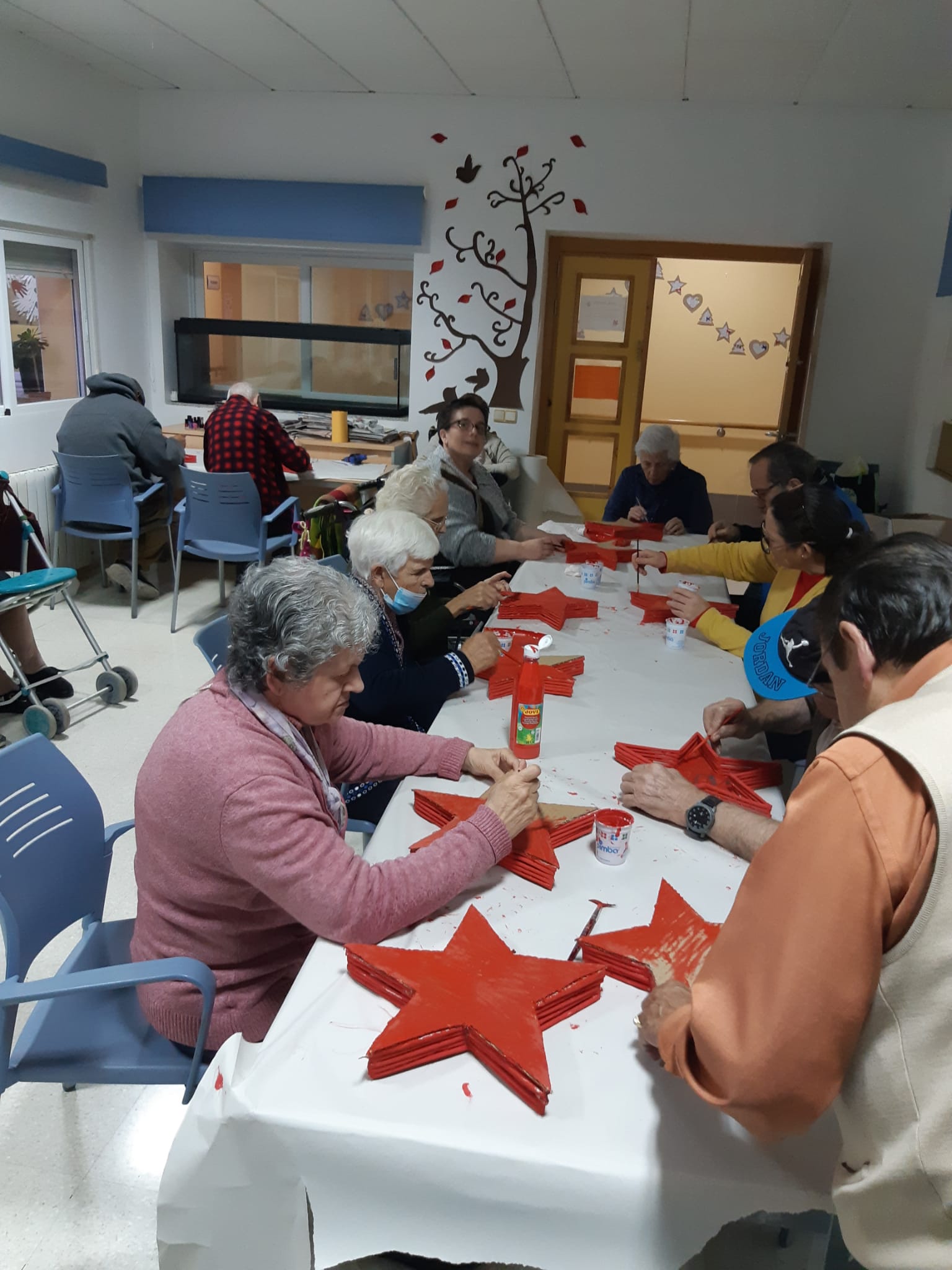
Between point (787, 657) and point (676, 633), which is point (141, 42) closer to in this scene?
point (676, 633)

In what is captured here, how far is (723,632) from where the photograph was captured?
8.83 ft

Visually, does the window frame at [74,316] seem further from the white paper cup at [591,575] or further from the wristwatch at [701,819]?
the wristwatch at [701,819]

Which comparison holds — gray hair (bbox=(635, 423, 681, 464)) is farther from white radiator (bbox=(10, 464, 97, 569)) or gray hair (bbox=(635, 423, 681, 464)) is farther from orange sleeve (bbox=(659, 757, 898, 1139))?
orange sleeve (bbox=(659, 757, 898, 1139))

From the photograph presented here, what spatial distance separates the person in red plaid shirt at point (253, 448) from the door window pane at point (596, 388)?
86.2 inches

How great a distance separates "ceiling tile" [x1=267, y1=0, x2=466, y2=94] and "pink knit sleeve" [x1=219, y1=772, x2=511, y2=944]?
4130 millimetres

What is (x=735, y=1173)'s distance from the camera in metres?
0.97

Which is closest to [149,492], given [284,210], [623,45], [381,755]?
[284,210]

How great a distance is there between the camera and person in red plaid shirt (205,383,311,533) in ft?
16.0

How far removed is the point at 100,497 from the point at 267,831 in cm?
424

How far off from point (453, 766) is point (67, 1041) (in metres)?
0.83

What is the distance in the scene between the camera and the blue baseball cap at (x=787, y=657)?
4.67ft

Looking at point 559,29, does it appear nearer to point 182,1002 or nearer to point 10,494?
point 10,494

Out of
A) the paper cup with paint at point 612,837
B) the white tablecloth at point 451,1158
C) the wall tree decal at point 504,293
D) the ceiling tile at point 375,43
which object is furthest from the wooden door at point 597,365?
the white tablecloth at point 451,1158

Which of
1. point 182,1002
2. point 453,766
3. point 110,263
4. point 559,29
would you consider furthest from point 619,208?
point 182,1002
